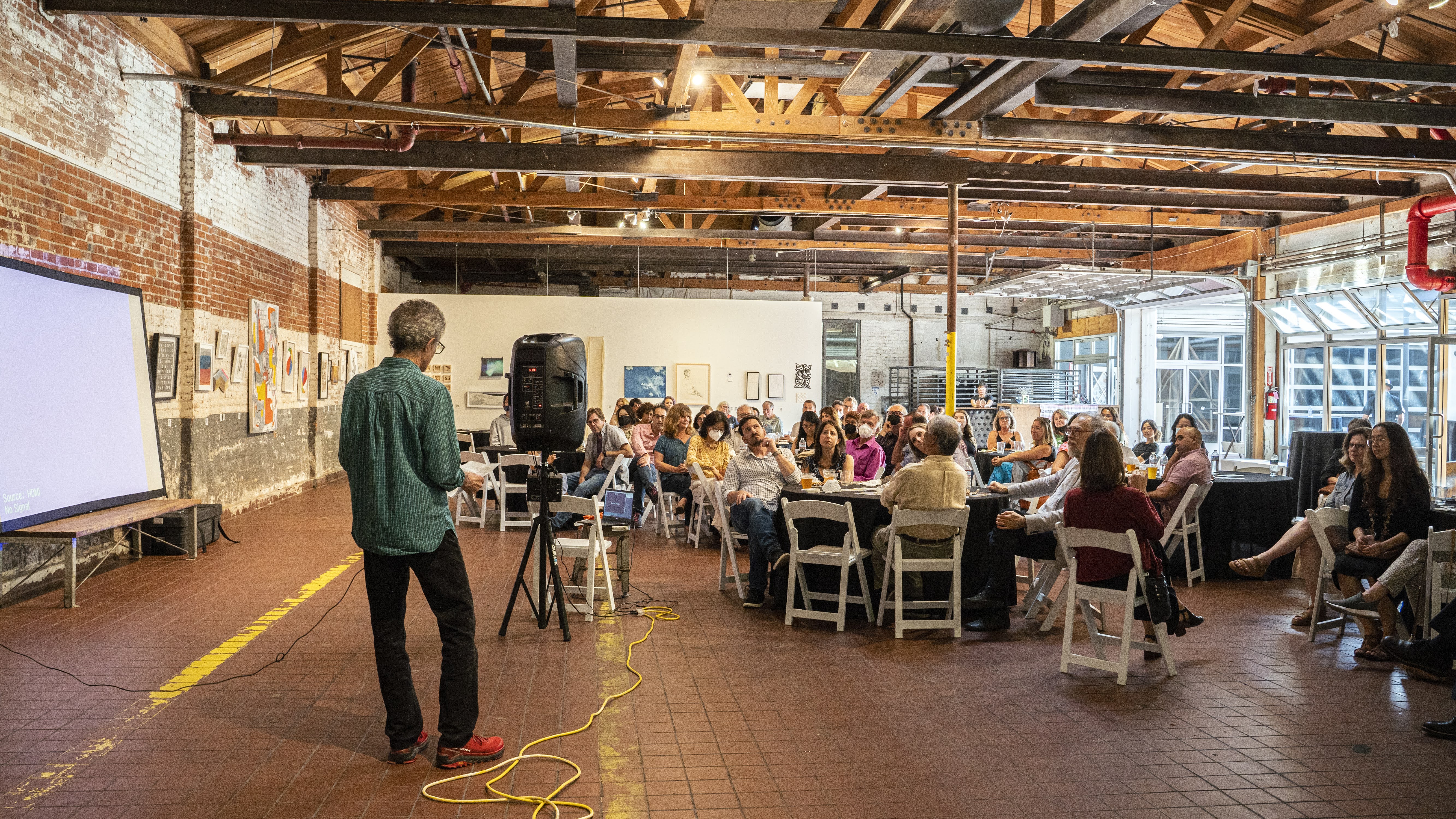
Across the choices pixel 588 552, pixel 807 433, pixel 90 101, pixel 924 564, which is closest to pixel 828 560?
Answer: pixel 924 564

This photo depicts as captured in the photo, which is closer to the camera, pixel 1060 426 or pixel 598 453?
pixel 598 453

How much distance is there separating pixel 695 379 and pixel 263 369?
25.8 ft

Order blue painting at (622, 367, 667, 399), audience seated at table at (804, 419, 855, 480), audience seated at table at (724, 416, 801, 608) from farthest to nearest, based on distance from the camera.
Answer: blue painting at (622, 367, 667, 399) → audience seated at table at (804, 419, 855, 480) → audience seated at table at (724, 416, 801, 608)

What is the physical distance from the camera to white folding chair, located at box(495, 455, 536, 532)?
9.25 m

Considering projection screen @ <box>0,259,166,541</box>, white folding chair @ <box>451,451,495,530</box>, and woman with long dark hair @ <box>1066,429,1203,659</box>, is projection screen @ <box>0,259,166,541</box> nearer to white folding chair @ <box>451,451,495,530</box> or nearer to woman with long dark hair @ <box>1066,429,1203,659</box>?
white folding chair @ <box>451,451,495,530</box>

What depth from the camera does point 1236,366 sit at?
18.1 m

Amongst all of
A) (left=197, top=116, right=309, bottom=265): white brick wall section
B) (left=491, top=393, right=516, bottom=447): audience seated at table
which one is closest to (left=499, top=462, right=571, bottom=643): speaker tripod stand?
Result: (left=491, top=393, right=516, bottom=447): audience seated at table

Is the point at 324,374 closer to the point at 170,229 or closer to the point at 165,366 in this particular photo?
the point at 170,229

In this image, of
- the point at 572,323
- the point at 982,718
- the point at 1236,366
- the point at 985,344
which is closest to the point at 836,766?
the point at 982,718

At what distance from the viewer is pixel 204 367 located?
8938 millimetres

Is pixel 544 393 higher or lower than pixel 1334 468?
higher

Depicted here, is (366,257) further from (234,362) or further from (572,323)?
(234,362)

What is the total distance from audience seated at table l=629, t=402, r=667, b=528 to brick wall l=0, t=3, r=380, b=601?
4014 millimetres

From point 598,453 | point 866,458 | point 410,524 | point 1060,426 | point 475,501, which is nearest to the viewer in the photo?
point 410,524
